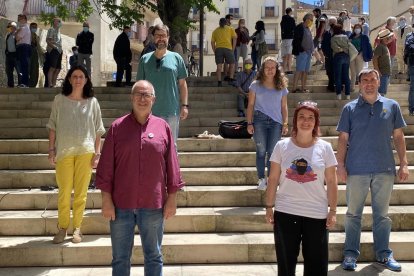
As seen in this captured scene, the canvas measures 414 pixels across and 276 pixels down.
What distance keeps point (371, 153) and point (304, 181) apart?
1.31 meters

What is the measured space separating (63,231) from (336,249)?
2.88 m

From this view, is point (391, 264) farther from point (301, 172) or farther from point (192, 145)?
point (192, 145)

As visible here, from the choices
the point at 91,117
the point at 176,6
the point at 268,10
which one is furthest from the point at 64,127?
the point at 268,10

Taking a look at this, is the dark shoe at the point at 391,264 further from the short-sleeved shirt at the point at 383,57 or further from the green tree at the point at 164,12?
the green tree at the point at 164,12

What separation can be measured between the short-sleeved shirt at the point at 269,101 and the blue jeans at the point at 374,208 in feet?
5.24

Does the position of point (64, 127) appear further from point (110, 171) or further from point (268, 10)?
point (268, 10)

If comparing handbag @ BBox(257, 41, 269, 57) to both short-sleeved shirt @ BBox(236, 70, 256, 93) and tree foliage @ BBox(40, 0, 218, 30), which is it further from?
short-sleeved shirt @ BBox(236, 70, 256, 93)

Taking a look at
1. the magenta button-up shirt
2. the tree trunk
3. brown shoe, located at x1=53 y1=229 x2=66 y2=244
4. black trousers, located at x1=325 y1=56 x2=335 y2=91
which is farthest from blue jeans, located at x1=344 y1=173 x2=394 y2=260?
the tree trunk

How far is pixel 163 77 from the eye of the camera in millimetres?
5891

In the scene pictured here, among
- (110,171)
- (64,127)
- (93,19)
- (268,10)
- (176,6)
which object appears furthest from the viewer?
(268,10)

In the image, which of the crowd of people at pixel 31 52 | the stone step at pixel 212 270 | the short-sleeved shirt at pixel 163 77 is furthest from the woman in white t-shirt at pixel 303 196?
the crowd of people at pixel 31 52

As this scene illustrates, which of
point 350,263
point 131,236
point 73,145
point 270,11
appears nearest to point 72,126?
point 73,145

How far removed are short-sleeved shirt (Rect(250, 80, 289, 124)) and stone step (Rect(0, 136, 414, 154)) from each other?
179 cm

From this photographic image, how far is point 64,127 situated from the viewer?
5.43 m
